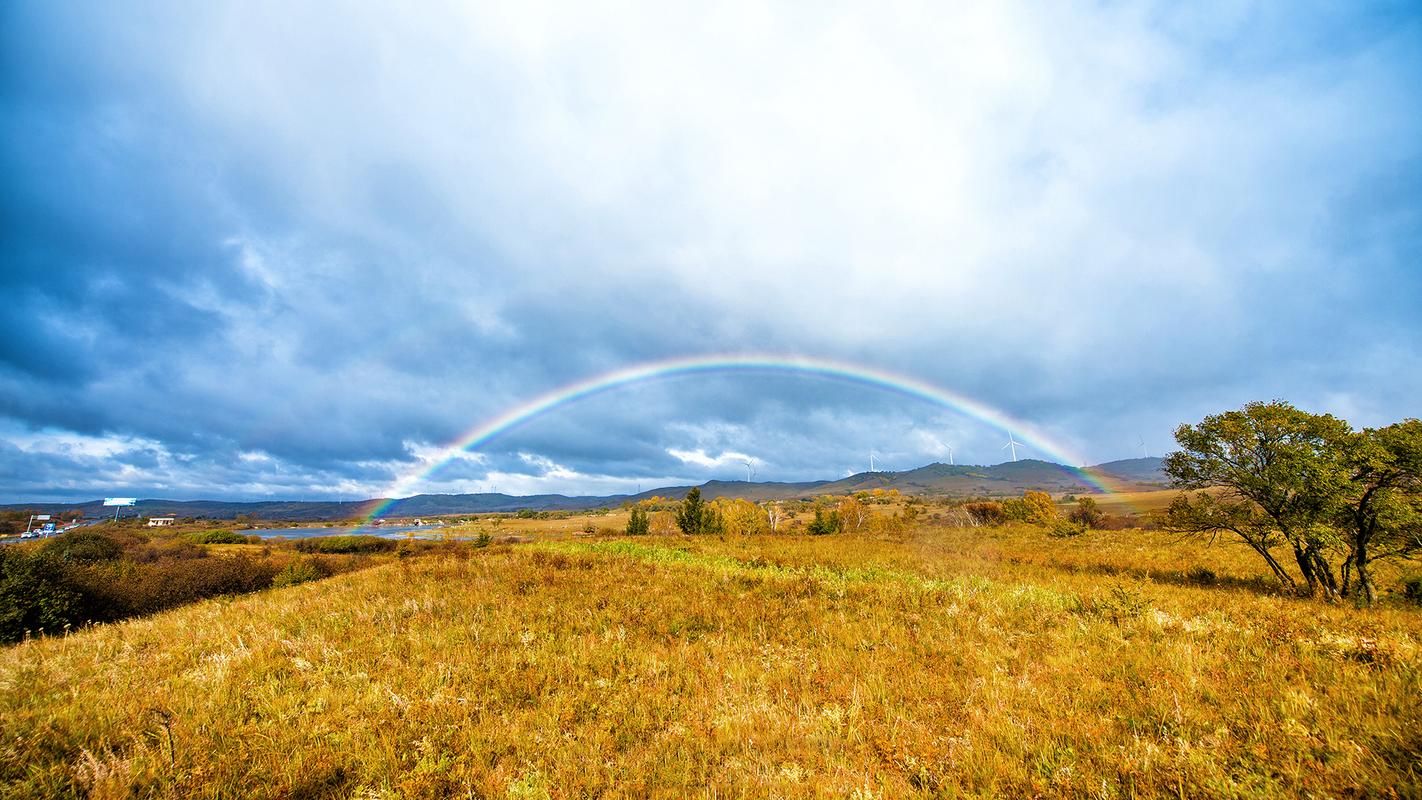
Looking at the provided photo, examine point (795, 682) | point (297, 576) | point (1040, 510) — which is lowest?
point (297, 576)

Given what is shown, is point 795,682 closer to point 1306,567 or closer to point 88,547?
point 1306,567

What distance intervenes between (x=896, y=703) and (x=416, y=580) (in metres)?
13.0

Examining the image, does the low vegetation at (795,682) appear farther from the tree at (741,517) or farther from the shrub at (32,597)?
the tree at (741,517)

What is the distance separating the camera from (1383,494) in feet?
37.9

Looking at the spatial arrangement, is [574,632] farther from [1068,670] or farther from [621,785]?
[1068,670]

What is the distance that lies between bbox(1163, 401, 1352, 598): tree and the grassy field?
2.41 metres

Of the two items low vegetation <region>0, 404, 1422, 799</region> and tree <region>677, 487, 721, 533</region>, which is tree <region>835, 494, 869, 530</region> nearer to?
tree <region>677, 487, 721, 533</region>

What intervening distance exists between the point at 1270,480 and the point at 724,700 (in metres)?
16.2

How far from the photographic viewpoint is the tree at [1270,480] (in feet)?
39.6

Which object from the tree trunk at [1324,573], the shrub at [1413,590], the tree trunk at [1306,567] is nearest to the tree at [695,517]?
the tree trunk at [1306,567]

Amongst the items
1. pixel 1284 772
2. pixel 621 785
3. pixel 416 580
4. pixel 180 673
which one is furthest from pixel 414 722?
pixel 416 580

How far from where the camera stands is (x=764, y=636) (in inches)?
335

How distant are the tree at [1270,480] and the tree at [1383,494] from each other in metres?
0.35

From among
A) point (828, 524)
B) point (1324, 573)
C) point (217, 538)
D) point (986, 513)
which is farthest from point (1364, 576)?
point (217, 538)
